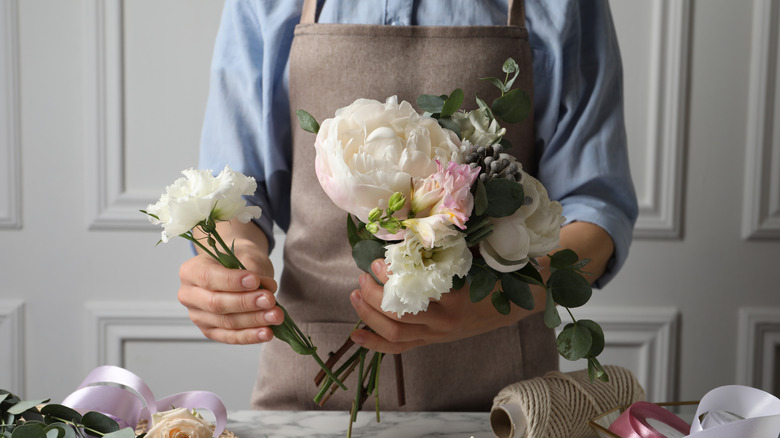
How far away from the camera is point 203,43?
1.37 meters

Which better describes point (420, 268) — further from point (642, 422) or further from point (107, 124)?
point (107, 124)

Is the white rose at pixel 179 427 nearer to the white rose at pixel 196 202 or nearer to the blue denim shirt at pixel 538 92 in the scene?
the white rose at pixel 196 202

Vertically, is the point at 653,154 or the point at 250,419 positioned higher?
the point at 653,154

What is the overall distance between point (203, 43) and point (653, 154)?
97cm

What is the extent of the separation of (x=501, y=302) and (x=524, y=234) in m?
0.06

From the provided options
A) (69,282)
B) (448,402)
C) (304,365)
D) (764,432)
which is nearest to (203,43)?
(69,282)

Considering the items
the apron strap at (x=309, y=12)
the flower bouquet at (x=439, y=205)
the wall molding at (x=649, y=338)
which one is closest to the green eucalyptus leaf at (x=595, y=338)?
the flower bouquet at (x=439, y=205)

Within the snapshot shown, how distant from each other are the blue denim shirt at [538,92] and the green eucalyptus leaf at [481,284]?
0.30 metres

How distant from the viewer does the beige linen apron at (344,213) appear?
2.41 feet

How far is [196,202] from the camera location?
44 centimetres

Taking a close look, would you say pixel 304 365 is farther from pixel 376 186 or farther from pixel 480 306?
pixel 376 186

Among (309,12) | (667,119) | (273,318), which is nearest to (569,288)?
(273,318)

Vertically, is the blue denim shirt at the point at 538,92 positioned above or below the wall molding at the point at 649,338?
above

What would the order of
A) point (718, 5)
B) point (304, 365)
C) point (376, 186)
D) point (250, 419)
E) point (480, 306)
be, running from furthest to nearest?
point (718, 5) → point (304, 365) → point (250, 419) → point (480, 306) → point (376, 186)
